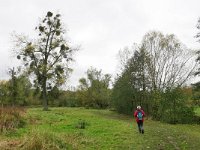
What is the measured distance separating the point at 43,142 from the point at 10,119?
922 cm

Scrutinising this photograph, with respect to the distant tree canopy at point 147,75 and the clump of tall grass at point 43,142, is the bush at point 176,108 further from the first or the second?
the clump of tall grass at point 43,142

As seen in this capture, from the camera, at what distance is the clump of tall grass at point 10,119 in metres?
20.2

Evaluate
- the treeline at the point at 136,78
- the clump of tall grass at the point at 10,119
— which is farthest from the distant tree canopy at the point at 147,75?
the clump of tall grass at the point at 10,119

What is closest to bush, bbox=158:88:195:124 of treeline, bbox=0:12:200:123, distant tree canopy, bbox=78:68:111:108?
treeline, bbox=0:12:200:123

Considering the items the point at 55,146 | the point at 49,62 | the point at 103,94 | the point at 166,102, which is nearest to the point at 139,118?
the point at 55,146

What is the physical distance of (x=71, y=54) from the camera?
53.9 m

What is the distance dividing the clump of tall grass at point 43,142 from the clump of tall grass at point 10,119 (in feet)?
17.5

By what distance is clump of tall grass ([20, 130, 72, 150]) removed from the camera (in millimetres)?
13484

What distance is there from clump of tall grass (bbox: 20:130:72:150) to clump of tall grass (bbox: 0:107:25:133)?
5.32 m

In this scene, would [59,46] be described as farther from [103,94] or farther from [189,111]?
[103,94]

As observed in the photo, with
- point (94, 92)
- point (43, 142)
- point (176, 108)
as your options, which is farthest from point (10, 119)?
point (94, 92)

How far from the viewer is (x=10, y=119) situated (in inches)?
878

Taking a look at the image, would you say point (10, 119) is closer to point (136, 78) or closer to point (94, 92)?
point (136, 78)

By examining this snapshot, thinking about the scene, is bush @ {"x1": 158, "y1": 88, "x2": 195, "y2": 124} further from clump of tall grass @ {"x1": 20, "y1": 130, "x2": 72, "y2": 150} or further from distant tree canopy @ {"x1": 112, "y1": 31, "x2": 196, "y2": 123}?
clump of tall grass @ {"x1": 20, "y1": 130, "x2": 72, "y2": 150}
